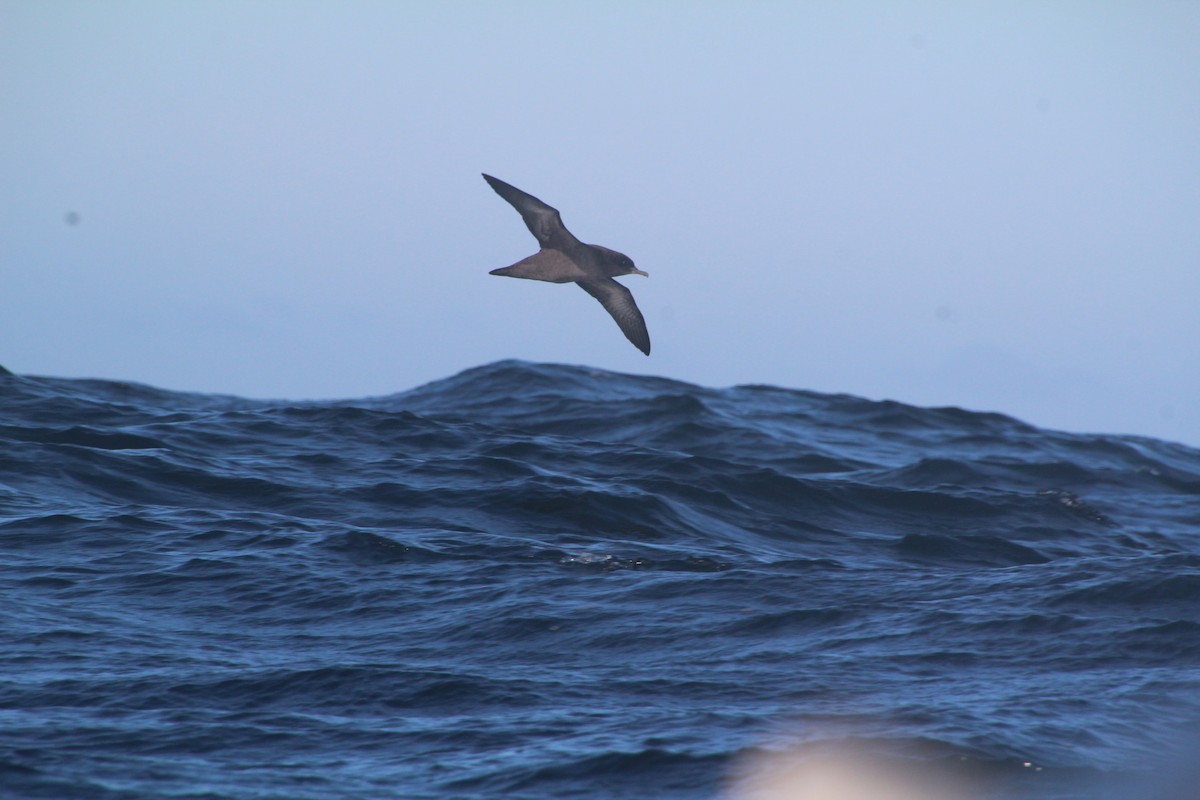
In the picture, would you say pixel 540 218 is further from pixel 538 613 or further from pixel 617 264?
pixel 538 613

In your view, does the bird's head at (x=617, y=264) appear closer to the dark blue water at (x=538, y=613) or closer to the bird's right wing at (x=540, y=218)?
the bird's right wing at (x=540, y=218)

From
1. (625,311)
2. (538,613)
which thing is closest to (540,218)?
(625,311)

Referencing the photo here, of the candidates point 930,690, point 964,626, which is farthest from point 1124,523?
point 930,690

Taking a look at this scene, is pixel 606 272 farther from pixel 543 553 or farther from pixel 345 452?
pixel 345 452

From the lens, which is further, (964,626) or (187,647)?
(964,626)

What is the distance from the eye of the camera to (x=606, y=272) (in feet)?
46.9

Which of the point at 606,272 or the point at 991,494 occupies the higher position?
the point at 606,272

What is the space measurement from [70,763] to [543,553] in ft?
20.2

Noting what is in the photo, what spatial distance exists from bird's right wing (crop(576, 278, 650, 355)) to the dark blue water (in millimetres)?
2225

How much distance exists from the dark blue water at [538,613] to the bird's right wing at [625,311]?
2.23m

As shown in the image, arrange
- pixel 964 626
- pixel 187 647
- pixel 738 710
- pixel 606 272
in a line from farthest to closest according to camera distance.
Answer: pixel 606 272, pixel 964 626, pixel 187 647, pixel 738 710

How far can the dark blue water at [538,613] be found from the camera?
920cm

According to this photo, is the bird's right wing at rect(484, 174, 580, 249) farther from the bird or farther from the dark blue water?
the dark blue water

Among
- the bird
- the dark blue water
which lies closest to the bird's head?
the bird
